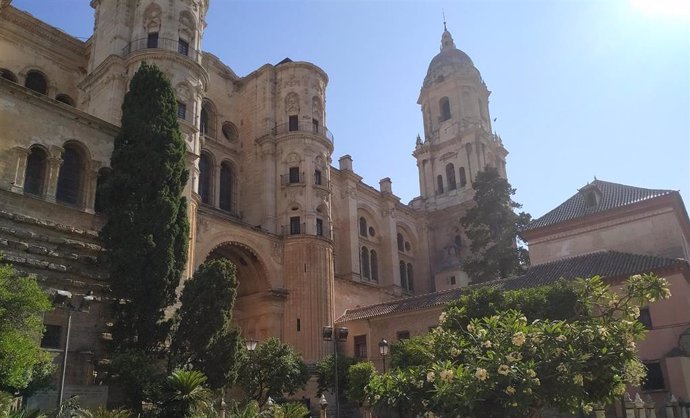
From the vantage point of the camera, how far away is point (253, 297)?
30.5 m

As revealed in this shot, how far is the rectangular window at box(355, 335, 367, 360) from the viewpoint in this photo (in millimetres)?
31203

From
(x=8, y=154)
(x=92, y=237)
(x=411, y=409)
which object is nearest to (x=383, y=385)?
A: (x=411, y=409)

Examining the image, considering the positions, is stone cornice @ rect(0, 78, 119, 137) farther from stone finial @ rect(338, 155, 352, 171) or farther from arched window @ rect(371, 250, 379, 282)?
arched window @ rect(371, 250, 379, 282)

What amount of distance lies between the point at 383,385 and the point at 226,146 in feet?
85.3

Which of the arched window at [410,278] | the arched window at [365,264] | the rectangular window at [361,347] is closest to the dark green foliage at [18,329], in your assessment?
the rectangular window at [361,347]

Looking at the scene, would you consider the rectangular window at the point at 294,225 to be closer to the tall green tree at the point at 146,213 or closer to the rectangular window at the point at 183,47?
the rectangular window at the point at 183,47

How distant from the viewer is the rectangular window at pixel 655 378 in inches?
825

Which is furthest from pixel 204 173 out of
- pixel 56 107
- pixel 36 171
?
pixel 36 171

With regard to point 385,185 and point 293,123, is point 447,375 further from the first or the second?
point 385,185

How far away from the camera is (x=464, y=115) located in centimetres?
5191

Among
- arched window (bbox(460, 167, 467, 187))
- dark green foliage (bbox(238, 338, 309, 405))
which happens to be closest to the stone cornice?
dark green foliage (bbox(238, 338, 309, 405))

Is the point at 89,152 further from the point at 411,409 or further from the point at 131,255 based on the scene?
the point at 411,409

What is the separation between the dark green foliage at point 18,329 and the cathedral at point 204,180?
298cm

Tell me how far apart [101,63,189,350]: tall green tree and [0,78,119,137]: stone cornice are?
123 cm
